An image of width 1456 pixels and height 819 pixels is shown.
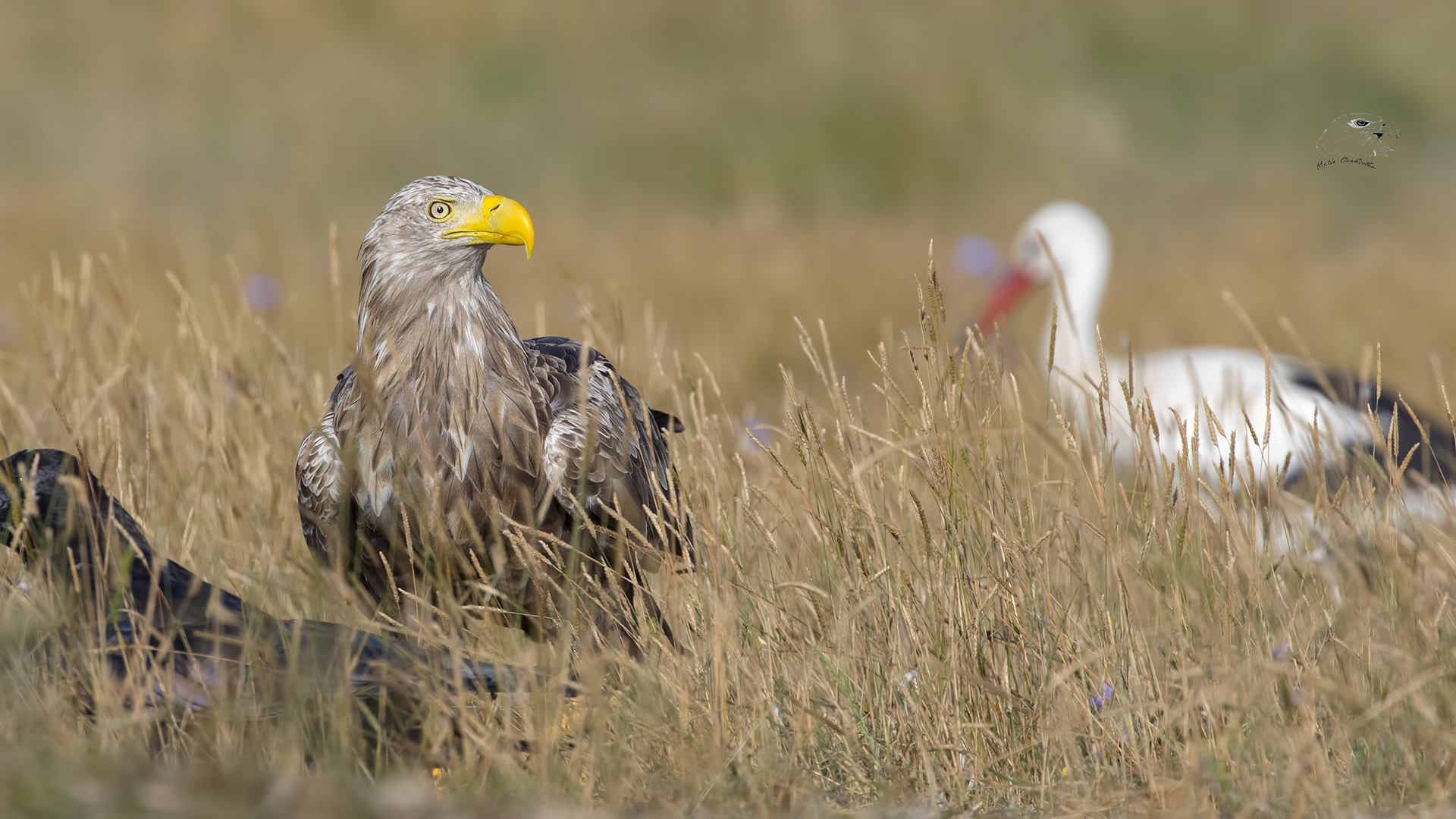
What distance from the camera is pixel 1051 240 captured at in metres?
7.30

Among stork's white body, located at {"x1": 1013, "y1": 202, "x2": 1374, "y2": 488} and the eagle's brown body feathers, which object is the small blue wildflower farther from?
the eagle's brown body feathers

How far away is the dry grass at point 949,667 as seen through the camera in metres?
2.29

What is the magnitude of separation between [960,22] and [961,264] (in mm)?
9968

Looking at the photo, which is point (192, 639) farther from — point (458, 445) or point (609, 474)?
point (609, 474)

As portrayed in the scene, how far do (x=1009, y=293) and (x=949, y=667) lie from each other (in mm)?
4844

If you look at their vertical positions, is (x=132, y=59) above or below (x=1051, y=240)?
above

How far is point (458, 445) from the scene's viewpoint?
329cm

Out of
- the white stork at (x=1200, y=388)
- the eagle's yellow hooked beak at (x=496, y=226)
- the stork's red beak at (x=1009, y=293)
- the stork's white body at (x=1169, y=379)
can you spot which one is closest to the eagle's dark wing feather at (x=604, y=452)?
the eagle's yellow hooked beak at (x=496, y=226)

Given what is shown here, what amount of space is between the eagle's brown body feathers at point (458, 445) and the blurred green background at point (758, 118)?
26.5ft

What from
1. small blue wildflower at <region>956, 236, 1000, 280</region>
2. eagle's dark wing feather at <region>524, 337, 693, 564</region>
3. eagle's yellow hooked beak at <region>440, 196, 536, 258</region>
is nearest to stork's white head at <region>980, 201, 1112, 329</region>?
small blue wildflower at <region>956, 236, 1000, 280</region>

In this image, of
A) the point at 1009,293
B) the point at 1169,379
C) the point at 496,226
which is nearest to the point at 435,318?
the point at 496,226

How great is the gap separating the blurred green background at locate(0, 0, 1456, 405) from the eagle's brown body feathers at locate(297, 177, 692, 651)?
8071 millimetres

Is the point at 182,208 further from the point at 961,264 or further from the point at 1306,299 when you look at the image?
the point at 1306,299

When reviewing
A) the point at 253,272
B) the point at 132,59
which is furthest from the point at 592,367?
the point at 132,59
